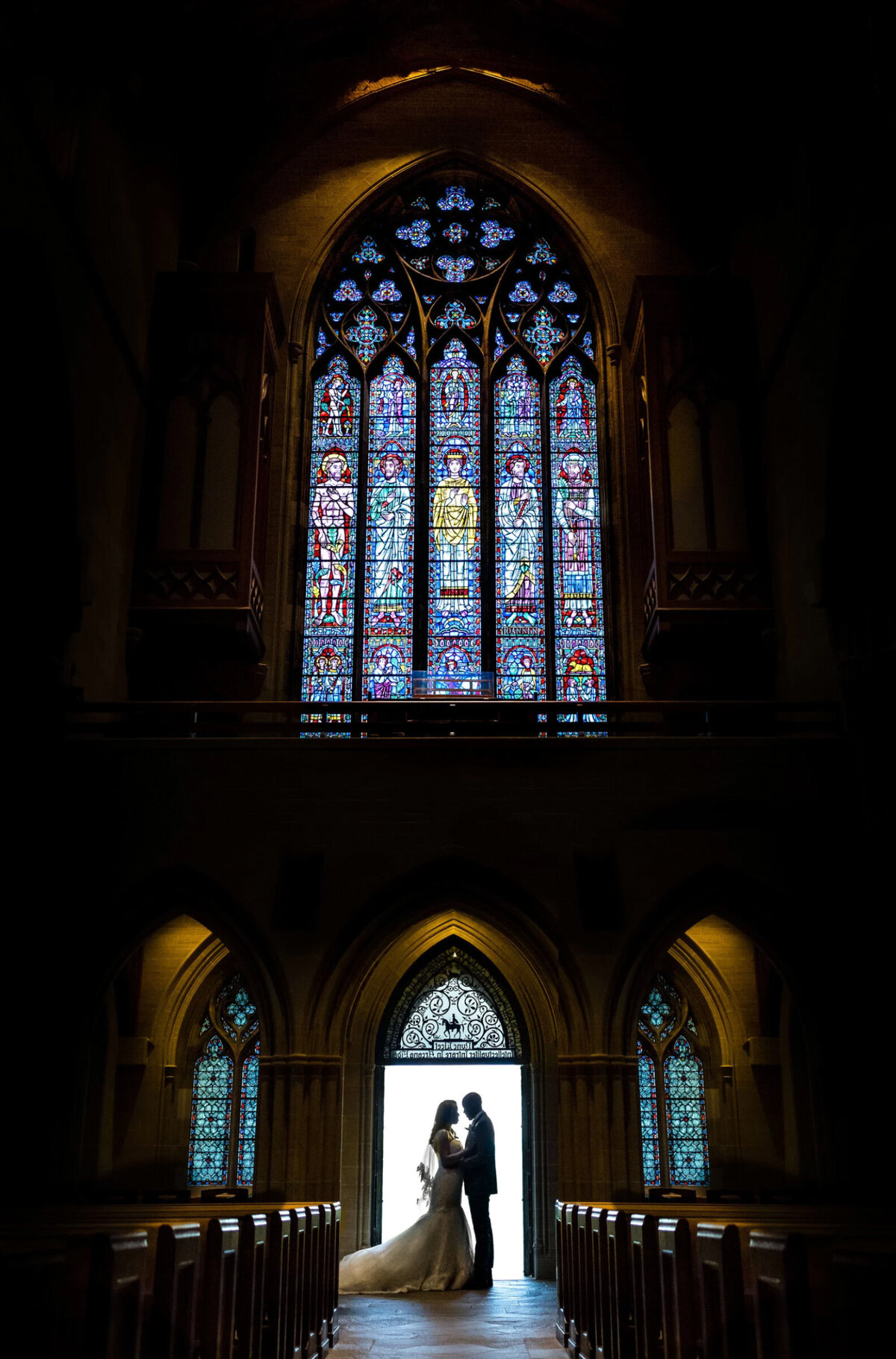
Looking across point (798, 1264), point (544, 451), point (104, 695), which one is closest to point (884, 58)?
point (544, 451)

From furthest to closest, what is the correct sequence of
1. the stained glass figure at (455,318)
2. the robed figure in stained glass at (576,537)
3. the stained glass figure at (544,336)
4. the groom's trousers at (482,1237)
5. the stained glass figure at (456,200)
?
the stained glass figure at (456,200) → the stained glass figure at (455,318) → the stained glass figure at (544,336) → the robed figure in stained glass at (576,537) → the groom's trousers at (482,1237)

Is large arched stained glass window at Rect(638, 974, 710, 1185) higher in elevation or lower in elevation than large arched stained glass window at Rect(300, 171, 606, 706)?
lower

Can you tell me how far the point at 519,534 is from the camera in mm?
12133

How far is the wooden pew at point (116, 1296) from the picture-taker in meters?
2.77

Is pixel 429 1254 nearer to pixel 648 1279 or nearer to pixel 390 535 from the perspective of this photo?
pixel 648 1279

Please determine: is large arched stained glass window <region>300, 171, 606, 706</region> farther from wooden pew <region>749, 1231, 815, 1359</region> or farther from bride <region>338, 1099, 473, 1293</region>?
wooden pew <region>749, 1231, 815, 1359</region>

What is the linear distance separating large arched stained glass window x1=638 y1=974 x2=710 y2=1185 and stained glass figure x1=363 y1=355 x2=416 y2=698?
140 inches

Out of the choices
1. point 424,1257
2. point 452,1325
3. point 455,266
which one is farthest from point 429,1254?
point 455,266

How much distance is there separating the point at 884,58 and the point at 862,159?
24.6 inches

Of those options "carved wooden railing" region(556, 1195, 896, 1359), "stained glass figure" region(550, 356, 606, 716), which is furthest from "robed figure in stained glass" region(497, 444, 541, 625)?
"carved wooden railing" region(556, 1195, 896, 1359)

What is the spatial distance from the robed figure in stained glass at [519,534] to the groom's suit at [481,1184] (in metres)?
4.55

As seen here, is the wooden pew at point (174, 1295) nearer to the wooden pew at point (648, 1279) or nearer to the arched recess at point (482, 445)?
the wooden pew at point (648, 1279)

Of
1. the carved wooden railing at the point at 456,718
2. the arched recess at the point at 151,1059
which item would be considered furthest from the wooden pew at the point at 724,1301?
the arched recess at the point at 151,1059

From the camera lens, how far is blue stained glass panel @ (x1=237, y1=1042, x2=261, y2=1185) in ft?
35.1
